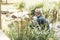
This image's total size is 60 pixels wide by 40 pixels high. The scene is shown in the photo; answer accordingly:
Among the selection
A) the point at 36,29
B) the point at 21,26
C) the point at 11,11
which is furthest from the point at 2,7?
the point at 36,29

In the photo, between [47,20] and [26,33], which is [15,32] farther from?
[47,20]

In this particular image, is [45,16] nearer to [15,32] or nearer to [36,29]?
[36,29]

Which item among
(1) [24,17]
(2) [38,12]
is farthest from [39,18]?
(1) [24,17]

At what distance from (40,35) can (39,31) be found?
5 cm

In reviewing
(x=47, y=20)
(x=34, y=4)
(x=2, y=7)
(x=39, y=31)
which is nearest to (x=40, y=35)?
(x=39, y=31)

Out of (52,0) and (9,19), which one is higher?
(52,0)

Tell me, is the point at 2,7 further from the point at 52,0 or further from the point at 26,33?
the point at 52,0

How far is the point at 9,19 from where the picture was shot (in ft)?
7.88

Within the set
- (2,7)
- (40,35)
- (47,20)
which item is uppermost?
(2,7)

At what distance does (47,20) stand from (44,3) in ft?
0.73

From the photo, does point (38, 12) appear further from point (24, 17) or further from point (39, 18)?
point (24, 17)

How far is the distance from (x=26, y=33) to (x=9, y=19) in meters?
0.28

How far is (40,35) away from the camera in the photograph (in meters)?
2.42

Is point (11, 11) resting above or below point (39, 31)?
above
